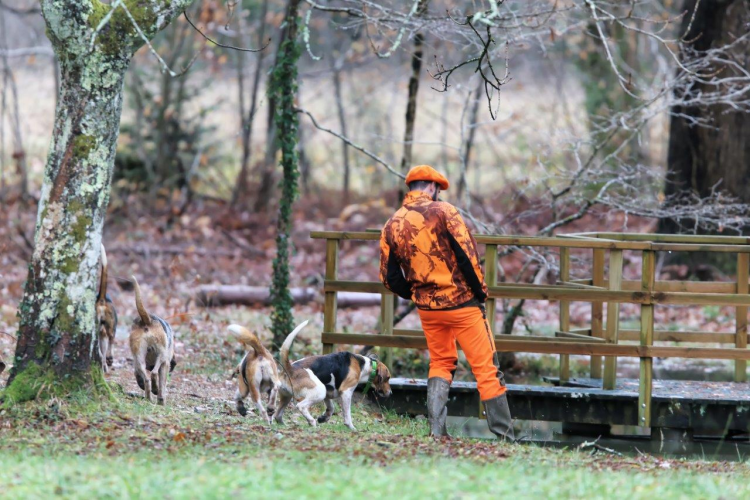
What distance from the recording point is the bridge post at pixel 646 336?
8.91 meters

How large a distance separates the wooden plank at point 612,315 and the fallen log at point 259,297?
6.20 meters

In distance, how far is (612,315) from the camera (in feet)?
30.9

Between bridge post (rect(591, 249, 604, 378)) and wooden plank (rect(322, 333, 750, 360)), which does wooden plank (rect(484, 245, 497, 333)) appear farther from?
bridge post (rect(591, 249, 604, 378))

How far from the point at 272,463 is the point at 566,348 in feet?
13.1

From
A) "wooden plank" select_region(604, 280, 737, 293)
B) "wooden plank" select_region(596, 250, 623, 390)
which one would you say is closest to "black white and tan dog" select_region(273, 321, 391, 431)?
"wooden plank" select_region(596, 250, 623, 390)

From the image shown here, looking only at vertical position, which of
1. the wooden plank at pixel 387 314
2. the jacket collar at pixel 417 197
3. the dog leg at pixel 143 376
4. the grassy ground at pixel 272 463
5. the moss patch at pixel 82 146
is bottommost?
the grassy ground at pixel 272 463

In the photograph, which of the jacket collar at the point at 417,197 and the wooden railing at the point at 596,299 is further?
the wooden railing at the point at 596,299

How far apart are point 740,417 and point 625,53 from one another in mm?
16090

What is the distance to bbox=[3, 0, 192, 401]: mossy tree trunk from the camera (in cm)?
718

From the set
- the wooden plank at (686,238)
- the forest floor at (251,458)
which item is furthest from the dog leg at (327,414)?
the wooden plank at (686,238)

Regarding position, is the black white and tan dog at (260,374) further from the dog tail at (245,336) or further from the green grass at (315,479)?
the green grass at (315,479)

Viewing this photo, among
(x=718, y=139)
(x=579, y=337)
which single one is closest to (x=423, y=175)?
(x=579, y=337)

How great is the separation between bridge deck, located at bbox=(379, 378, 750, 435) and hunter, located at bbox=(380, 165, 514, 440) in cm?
175

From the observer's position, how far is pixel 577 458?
711 centimetres
